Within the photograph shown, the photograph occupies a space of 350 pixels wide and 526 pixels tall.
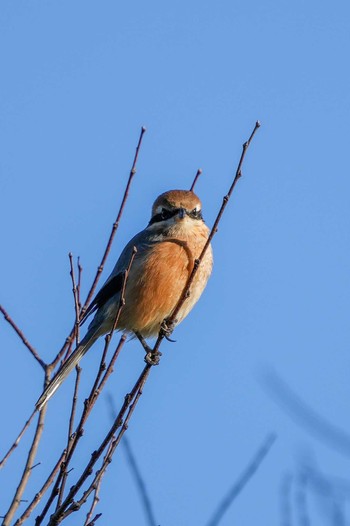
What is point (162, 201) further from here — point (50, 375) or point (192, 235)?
point (50, 375)

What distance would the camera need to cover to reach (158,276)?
643 cm

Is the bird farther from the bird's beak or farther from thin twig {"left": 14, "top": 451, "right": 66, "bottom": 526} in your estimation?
thin twig {"left": 14, "top": 451, "right": 66, "bottom": 526}

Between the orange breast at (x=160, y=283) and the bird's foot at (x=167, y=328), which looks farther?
the orange breast at (x=160, y=283)

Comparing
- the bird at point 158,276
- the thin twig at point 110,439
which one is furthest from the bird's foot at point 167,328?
the thin twig at point 110,439

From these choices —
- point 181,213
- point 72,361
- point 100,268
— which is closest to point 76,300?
point 100,268

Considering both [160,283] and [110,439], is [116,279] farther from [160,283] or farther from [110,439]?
[110,439]

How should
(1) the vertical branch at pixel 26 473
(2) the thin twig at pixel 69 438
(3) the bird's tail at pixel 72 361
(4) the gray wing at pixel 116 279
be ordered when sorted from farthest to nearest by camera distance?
(4) the gray wing at pixel 116 279 < (3) the bird's tail at pixel 72 361 < (2) the thin twig at pixel 69 438 < (1) the vertical branch at pixel 26 473

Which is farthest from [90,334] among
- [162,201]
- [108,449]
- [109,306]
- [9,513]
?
[9,513]

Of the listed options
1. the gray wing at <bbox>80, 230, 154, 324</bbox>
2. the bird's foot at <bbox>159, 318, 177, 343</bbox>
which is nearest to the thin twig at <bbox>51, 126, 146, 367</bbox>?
the bird's foot at <bbox>159, 318, 177, 343</bbox>

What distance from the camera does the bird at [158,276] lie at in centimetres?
642

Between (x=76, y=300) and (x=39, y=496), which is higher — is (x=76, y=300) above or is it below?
above

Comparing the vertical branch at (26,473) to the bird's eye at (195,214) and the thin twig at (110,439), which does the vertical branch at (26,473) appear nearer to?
the thin twig at (110,439)

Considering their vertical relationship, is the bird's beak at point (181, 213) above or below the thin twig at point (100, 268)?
above

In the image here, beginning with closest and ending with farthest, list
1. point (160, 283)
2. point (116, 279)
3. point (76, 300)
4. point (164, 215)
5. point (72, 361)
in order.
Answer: point (76, 300)
point (72, 361)
point (160, 283)
point (116, 279)
point (164, 215)
